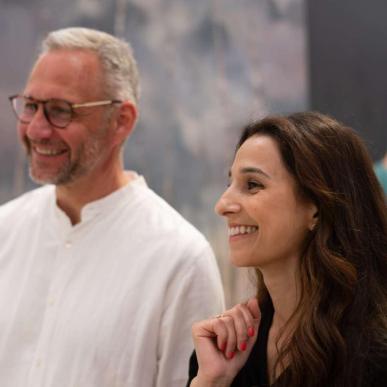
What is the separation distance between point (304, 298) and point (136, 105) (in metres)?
1.21

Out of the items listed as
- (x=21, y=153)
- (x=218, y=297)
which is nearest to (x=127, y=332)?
(x=218, y=297)

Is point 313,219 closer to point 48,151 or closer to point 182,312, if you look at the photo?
point 182,312

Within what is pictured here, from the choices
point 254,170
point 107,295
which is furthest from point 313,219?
point 107,295

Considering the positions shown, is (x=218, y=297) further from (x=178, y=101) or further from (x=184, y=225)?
(x=178, y=101)

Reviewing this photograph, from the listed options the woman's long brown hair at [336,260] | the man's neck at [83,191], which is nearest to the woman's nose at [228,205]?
the woman's long brown hair at [336,260]

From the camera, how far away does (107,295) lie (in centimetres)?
246

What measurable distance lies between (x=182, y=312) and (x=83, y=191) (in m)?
0.60

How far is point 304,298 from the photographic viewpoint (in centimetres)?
187

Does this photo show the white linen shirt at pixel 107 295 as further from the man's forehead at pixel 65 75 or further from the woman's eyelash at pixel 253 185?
the woman's eyelash at pixel 253 185

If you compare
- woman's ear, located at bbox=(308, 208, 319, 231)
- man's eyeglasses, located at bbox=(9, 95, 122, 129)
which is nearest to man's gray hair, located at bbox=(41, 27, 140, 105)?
man's eyeglasses, located at bbox=(9, 95, 122, 129)

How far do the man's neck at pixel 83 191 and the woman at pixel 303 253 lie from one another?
0.81m

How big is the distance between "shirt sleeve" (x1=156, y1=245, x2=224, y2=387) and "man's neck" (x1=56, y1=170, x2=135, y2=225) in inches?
17.7

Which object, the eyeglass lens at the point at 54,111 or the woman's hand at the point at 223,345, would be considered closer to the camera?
the woman's hand at the point at 223,345

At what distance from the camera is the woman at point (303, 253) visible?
70.2 inches
